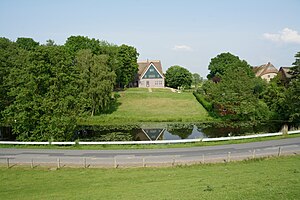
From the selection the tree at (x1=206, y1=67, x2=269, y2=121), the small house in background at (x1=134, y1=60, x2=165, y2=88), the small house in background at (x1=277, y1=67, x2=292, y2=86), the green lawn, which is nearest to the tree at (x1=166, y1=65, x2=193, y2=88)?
the small house in background at (x1=134, y1=60, x2=165, y2=88)

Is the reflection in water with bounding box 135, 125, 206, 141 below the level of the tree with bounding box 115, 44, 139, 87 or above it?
below

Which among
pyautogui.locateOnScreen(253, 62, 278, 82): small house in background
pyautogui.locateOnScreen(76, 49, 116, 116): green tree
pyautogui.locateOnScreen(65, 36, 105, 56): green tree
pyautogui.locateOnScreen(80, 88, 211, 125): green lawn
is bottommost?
pyautogui.locateOnScreen(80, 88, 211, 125): green lawn

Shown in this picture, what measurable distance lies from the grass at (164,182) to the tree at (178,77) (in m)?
68.1

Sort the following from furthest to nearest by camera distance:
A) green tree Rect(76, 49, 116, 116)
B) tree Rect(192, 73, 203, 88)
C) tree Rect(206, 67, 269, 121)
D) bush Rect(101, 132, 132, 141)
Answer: tree Rect(192, 73, 203, 88)
green tree Rect(76, 49, 116, 116)
tree Rect(206, 67, 269, 121)
bush Rect(101, 132, 132, 141)

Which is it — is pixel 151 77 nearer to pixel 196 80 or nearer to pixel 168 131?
pixel 168 131

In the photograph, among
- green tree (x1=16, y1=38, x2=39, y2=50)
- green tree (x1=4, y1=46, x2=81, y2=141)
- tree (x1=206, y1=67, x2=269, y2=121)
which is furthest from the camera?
green tree (x1=16, y1=38, x2=39, y2=50)

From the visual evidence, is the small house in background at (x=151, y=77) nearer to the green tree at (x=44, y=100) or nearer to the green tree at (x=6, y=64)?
the green tree at (x=6, y=64)

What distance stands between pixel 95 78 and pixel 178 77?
1817 inches

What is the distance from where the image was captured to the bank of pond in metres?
36.4

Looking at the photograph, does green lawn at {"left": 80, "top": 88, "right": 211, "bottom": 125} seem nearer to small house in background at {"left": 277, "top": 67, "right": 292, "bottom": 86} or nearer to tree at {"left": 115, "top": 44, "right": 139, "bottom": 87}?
tree at {"left": 115, "top": 44, "right": 139, "bottom": 87}

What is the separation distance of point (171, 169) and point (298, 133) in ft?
59.8

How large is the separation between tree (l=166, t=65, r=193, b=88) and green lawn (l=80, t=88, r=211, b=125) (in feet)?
55.5

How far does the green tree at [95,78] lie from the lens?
45781 mm

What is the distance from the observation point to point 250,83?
45844 millimetres
